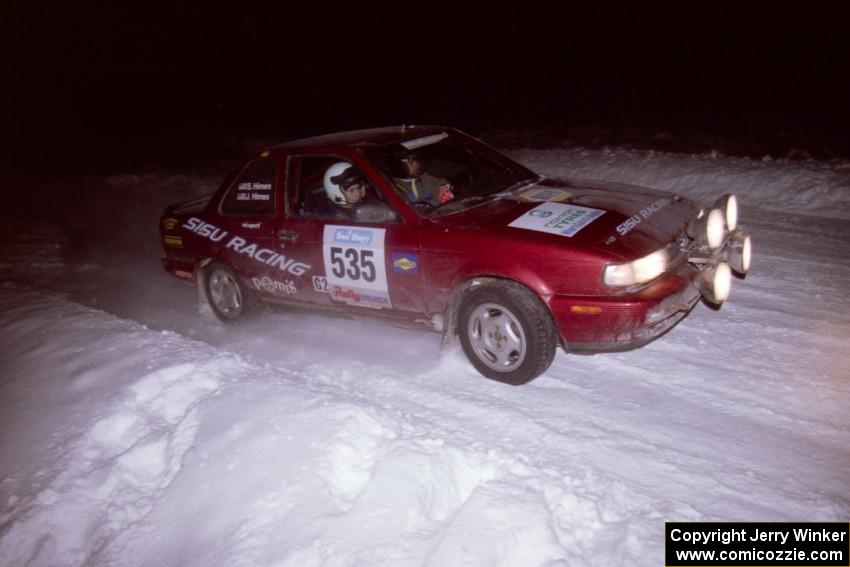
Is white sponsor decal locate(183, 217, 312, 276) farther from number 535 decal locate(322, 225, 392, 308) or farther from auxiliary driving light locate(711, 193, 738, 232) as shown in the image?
auxiliary driving light locate(711, 193, 738, 232)

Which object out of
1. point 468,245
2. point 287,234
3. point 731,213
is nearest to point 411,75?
point 287,234

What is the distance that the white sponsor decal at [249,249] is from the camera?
479 cm

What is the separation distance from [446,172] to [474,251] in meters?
1.44

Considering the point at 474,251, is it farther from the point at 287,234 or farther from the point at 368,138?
the point at 287,234

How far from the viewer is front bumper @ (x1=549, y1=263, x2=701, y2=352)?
3.44 meters

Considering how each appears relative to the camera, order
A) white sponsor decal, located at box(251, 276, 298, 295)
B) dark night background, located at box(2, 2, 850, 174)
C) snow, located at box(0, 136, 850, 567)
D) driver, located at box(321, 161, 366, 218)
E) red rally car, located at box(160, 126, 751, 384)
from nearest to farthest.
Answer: snow, located at box(0, 136, 850, 567)
red rally car, located at box(160, 126, 751, 384)
driver, located at box(321, 161, 366, 218)
white sponsor decal, located at box(251, 276, 298, 295)
dark night background, located at box(2, 2, 850, 174)

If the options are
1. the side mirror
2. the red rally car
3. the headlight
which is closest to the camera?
the headlight

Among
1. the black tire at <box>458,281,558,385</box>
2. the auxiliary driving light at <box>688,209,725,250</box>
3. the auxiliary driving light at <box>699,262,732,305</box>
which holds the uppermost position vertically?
the auxiliary driving light at <box>688,209,725,250</box>

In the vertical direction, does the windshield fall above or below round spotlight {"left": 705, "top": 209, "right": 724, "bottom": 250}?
above

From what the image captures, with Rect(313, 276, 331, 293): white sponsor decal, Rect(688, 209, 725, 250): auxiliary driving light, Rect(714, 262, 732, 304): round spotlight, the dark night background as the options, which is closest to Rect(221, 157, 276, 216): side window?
Rect(313, 276, 331, 293): white sponsor decal

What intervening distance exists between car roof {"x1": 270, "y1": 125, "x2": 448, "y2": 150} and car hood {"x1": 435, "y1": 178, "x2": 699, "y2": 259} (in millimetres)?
957

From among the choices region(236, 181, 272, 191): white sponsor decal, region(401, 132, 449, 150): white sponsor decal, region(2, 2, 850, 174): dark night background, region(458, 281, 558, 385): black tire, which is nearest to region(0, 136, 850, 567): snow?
region(458, 281, 558, 385): black tire

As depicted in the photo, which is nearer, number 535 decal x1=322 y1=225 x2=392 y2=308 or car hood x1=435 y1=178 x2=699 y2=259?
car hood x1=435 y1=178 x2=699 y2=259

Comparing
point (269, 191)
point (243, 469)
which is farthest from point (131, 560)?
point (269, 191)
